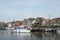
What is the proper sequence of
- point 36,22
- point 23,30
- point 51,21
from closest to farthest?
point 23,30 < point 51,21 < point 36,22

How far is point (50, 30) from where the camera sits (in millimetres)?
88812

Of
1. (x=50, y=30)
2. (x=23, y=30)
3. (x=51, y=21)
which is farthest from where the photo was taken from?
(x=51, y=21)

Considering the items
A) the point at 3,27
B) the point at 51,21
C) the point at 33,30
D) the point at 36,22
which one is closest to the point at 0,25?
the point at 3,27

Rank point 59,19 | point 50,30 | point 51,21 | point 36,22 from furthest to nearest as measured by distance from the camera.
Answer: point 59,19
point 36,22
point 51,21
point 50,30

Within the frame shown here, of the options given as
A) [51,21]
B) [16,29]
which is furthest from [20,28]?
[51,21]

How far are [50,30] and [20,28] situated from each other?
1386cm

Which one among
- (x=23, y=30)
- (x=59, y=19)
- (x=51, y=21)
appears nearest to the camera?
(x=23, y=30)

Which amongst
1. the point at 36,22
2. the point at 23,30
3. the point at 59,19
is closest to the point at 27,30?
the point at 23,30

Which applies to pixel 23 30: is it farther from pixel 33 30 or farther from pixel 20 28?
pixel 33 30

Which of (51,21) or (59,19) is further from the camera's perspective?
(59,19)

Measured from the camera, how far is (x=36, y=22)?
130250mm

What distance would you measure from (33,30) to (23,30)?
35.2 feet

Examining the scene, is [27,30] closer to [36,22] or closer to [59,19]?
[36,22]

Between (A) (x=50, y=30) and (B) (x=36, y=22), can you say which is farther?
(B) (x=36, y=22)
